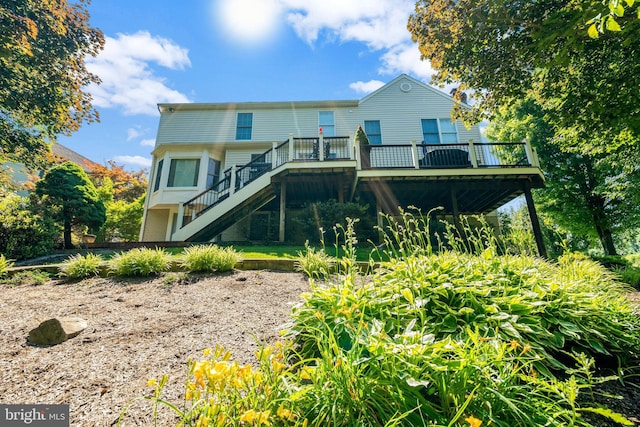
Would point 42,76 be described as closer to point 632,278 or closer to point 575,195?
point 632,278

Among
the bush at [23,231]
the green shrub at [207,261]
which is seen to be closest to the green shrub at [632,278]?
the green shrub at [207,261]

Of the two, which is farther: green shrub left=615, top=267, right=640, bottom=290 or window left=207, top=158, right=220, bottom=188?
window left=207, top=158, right=220, bottom=188

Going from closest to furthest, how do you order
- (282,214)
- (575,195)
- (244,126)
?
(282,214) → (575,195) → (244,126)

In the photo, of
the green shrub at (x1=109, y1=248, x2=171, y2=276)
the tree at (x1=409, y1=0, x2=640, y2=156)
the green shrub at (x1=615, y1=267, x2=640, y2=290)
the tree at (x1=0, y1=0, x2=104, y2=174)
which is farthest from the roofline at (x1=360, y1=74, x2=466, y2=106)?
the green shrub at (x1=109, y1=248, x2=171, y2=276)

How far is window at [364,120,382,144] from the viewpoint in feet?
45.2

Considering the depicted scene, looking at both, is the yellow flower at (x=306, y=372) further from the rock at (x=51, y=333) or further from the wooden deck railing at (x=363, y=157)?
the wooden deck railing at (x=363, y=157)

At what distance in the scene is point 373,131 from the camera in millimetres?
13891

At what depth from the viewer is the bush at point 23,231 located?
639 centimetres

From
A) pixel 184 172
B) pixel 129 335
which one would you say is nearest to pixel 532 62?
pixel 129 335

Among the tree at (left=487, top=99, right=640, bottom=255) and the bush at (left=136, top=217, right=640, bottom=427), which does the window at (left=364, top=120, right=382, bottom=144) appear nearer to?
the tree at (left=487, top=99, right=640, bottom=255)

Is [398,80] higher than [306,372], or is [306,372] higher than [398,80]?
[398,80]

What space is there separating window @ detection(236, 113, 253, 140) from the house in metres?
0.05

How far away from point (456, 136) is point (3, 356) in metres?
15.4

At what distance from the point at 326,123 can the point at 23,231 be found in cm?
1200
